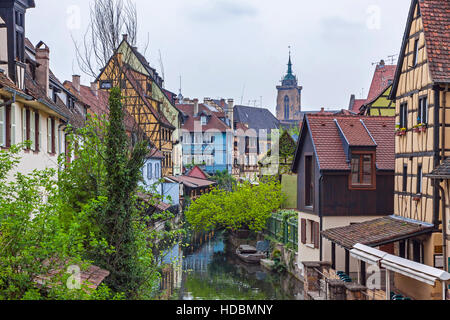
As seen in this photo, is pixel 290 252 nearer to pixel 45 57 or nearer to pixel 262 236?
pixel 262 236

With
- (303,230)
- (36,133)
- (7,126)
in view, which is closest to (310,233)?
(303,230)

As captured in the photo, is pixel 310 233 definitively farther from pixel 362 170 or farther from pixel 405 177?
pixel 405 177

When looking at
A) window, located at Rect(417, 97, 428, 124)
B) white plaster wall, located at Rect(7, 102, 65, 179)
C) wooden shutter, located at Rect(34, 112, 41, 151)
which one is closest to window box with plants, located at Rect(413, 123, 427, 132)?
window, located at Rect(417, 97, 428, 124)

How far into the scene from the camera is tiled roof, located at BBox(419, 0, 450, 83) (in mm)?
16500

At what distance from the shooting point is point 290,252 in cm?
2742

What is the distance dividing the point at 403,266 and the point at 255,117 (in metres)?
82.5

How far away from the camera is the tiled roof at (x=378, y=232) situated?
16.8 metres

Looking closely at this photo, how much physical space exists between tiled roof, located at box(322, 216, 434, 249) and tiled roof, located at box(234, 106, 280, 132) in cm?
6869

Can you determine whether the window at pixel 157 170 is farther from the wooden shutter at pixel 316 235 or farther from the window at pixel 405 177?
the window at pixel 405 177

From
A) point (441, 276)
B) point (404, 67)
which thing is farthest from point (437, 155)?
point (441, 276)

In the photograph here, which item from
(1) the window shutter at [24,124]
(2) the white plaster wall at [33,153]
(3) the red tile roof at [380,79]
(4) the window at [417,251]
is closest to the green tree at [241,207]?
(3) the red tile roof at [380,79]

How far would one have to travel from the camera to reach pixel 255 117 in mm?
95562
